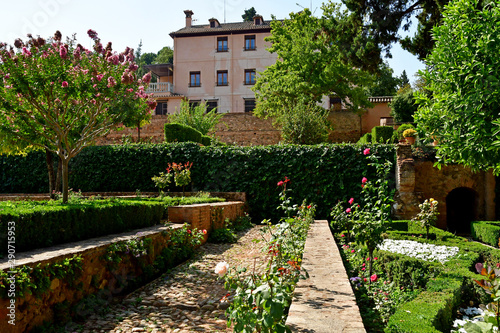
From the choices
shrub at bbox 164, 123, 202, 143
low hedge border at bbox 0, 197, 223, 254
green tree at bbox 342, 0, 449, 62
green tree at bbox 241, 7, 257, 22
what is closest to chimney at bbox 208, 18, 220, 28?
green tree at bbox 241, 7, 257, 22

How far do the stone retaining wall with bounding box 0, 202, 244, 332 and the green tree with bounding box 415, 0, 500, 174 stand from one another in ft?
18.2

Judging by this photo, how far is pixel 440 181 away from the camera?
1191cm

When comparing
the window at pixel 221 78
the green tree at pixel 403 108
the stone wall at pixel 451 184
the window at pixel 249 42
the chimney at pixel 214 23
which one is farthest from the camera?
the chimney at pixel 214 23

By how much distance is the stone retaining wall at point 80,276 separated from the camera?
10.5ft

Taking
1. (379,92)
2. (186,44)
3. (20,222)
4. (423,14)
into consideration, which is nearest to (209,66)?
(186,44)

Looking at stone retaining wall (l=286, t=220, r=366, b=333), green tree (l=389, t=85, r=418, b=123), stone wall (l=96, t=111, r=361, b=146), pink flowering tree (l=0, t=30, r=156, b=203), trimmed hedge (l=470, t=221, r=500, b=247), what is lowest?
trimmed hedge (l=470, t=221, r=500, b=247)

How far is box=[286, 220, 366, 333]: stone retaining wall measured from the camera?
2578mm

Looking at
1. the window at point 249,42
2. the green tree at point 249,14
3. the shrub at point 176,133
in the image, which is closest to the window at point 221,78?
the window at point 249,42

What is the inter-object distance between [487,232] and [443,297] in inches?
266

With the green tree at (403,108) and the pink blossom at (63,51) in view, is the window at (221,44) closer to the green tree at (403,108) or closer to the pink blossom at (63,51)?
the green tree at (403,108)

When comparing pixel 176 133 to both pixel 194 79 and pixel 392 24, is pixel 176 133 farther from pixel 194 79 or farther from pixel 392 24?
pixel 194 79

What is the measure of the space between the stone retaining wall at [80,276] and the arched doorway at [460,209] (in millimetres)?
11086

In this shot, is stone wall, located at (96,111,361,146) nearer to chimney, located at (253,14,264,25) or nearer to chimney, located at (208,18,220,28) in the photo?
chimney, located at (253,14,264,25)

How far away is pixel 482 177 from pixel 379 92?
2566cm
